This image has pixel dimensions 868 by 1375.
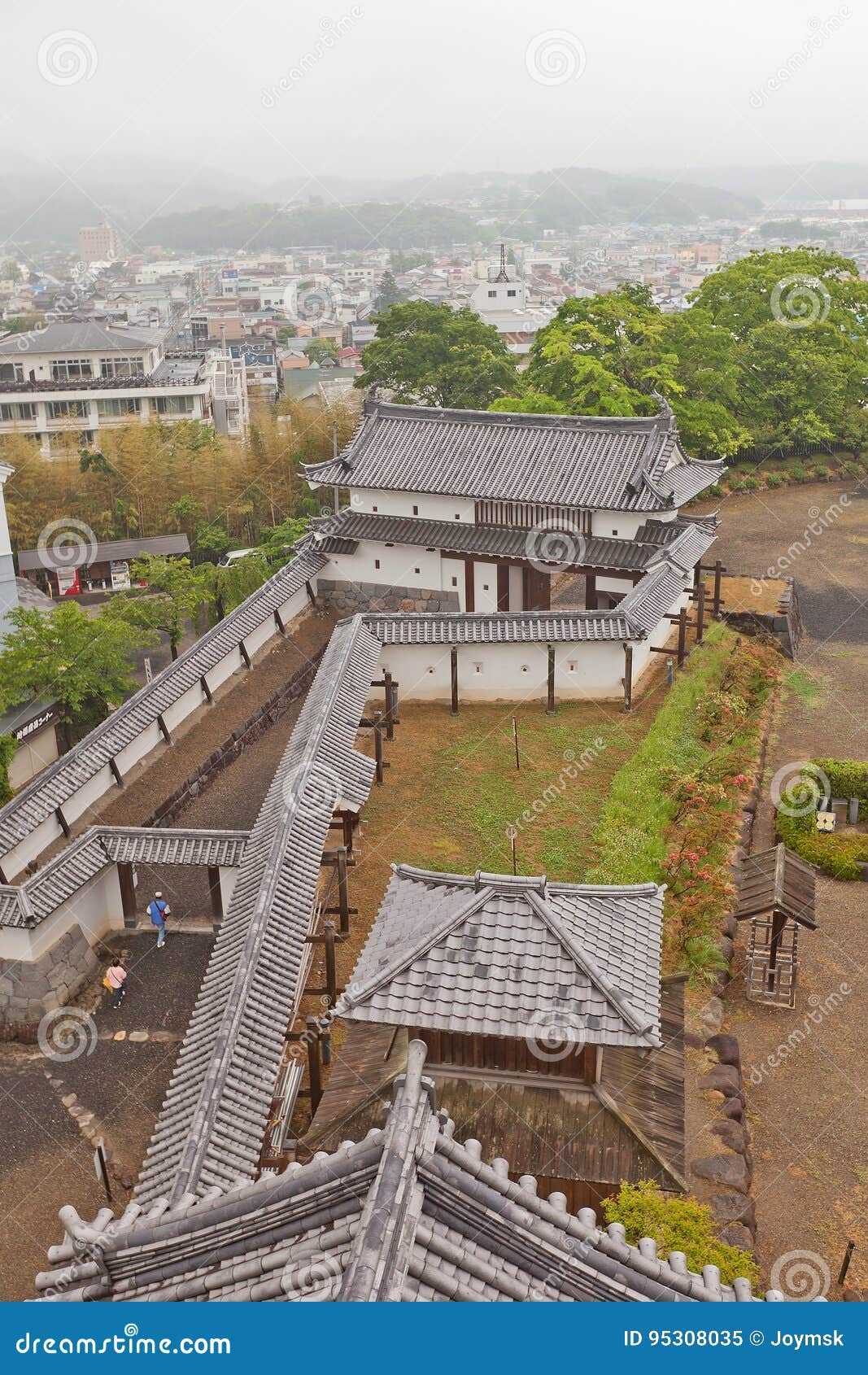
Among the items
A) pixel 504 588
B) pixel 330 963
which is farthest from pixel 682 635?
A: pixel 330 963

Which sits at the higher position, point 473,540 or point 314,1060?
point 473,540

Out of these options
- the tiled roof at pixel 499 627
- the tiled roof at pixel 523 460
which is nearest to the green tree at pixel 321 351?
the tiled roof at pixel 523 460

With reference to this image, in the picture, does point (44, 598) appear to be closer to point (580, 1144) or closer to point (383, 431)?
point (383, 431)

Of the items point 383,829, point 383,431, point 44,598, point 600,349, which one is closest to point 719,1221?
point 383,829

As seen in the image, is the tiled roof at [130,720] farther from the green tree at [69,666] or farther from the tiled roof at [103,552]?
the tiled roof at [103,552]

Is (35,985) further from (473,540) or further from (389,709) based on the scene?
(473,540)

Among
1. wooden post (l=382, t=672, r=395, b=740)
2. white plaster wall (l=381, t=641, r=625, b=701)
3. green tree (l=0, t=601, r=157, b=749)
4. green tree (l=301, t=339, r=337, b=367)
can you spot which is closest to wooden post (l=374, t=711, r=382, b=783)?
wooden post (l=382, t=672, r=395, b=740)
